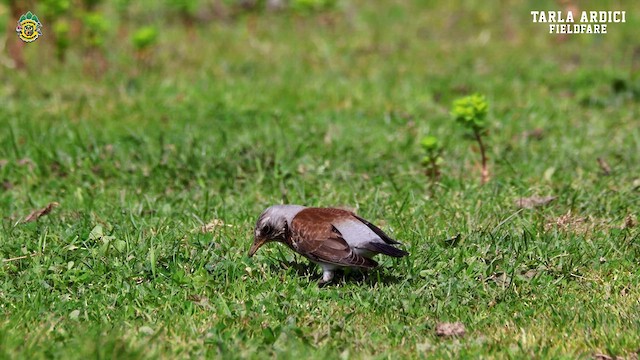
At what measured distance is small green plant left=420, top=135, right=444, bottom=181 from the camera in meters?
7.45

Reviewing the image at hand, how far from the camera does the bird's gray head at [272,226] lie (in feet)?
18.8

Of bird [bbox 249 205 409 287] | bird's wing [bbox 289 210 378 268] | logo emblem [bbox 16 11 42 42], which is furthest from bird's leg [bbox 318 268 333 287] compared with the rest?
logo emblem [bbox 16 11 42 42]

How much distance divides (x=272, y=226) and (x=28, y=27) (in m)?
6.57

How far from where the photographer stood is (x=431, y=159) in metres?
7.59

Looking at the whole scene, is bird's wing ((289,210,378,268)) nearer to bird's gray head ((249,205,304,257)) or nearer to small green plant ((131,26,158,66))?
bird's gray head ((249,205,304,257))

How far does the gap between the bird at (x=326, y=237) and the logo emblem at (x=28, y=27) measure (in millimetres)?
6219

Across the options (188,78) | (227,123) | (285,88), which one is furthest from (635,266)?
(188,78)

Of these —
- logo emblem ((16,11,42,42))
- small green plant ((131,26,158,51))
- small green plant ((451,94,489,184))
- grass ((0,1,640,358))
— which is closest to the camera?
grass ((0,1,640,358))

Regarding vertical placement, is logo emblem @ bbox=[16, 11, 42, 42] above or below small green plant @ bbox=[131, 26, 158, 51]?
above

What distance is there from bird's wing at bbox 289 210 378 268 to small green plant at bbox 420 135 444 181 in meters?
2.00

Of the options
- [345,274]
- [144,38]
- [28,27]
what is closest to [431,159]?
[345,274]

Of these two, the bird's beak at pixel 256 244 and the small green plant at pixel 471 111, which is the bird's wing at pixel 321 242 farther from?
the small green plant at pixel 471 111

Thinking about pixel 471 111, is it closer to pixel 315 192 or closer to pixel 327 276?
pixel 315 192

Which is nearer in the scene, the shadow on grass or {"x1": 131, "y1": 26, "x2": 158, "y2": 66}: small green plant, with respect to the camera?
the shadow on grass
